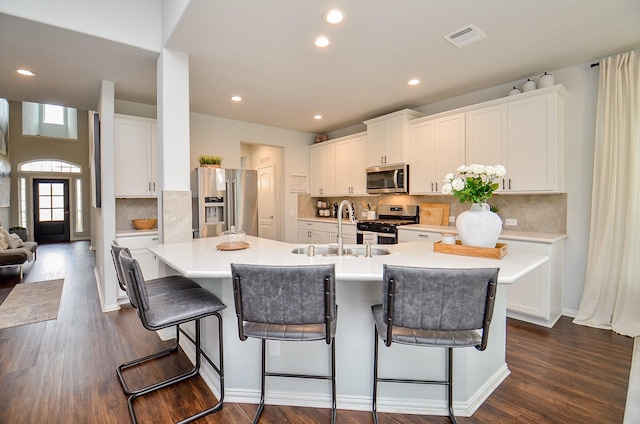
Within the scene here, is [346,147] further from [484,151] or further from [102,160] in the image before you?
[102,160]

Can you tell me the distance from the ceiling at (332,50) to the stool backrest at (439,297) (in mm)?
1931

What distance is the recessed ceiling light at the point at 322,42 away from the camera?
2.67 metres

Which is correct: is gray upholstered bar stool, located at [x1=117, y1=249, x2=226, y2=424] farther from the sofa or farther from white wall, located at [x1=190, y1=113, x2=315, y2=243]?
the sofa

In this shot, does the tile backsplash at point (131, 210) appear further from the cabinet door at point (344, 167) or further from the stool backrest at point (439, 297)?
the stool backrest at point (439, 297)

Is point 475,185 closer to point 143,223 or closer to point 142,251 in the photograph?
point 142,251

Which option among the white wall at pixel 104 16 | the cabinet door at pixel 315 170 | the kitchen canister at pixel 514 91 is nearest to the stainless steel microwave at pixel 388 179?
the cabinet door at pixel 315 170

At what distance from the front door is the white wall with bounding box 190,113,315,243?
7.86m

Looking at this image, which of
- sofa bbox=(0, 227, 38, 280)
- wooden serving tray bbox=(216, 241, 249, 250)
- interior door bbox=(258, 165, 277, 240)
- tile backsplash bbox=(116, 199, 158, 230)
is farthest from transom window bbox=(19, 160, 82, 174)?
wooden serving tray bbox=(216, 241, 249, 250)

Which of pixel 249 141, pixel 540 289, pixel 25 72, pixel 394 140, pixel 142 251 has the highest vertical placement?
pixel 25 72

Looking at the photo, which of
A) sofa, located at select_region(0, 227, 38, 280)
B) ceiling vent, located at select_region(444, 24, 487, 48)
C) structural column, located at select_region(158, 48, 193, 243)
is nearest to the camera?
ceiling vent, located at select_region(444, 24, 487, 48)

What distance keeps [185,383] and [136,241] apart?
222 cm

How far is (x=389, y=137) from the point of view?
15.4 ft

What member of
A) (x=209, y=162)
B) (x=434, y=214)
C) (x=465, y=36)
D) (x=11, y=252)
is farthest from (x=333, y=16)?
(x=11, y=252)

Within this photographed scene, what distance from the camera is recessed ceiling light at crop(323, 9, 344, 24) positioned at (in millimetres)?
2295
